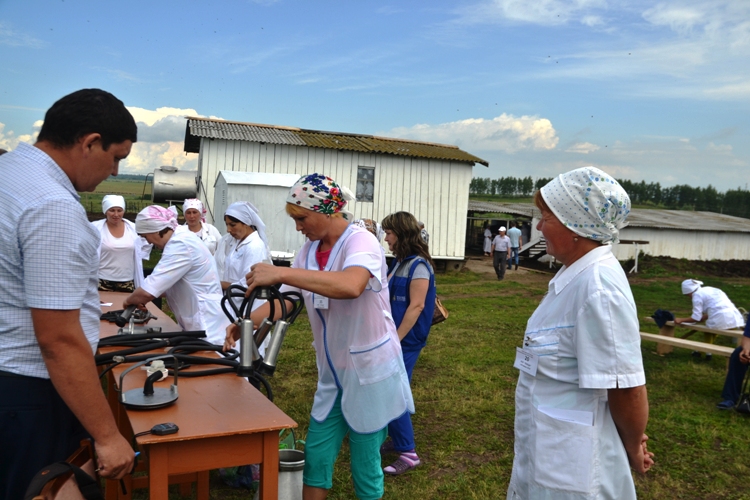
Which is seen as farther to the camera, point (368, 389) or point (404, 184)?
point (404, 184)

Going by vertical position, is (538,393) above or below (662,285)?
above

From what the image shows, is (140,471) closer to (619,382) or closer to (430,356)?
(619,382)

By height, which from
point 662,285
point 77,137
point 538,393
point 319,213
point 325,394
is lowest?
point 662,285

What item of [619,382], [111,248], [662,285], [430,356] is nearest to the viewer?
[619,382]

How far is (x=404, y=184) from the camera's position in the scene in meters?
17.2

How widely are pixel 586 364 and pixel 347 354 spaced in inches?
50.3

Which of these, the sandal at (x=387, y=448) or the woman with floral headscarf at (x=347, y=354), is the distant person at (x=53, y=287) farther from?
the sandal at (x=387, y=448)

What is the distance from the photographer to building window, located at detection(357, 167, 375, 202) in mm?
16719

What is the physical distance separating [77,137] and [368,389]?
1636 millimetres

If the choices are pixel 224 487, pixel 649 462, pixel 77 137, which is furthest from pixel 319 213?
pixel 224 487

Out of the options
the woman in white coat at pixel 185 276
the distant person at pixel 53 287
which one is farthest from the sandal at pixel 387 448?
the distant person at pixel 53 287

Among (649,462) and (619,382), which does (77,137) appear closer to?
(619,382)

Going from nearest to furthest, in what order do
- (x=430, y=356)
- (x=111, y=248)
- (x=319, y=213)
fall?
(x=319, y=213) → (x=111, y=248) → (x=430, y=356)

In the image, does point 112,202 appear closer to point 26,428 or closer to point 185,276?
point 185,276
